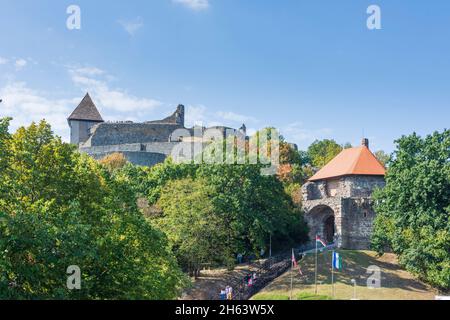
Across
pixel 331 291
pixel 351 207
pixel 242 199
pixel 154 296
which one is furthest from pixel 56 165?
pixel 351 207

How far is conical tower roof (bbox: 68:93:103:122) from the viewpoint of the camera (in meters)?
83.0

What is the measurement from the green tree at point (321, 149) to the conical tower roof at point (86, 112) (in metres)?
35.1

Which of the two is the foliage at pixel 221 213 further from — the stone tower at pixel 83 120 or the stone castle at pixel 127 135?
the stone tower at pixel 83 120

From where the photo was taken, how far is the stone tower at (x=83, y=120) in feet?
271

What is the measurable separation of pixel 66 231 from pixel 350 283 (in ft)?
82.4

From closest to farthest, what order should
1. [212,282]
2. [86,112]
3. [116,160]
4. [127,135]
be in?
[212,282], [116,160], [127,135], [86,112]

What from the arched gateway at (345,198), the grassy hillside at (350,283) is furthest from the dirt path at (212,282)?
the arched gateway at (345,198)

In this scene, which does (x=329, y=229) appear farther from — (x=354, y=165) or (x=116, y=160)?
(x=116, y=160)

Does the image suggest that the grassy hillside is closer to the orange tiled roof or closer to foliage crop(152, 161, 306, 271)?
foliage crop(152, 161, 306, 271)

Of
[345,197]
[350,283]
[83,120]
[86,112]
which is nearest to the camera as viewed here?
[350,283]

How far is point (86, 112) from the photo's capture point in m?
84.6

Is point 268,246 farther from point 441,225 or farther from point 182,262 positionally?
point 441,225

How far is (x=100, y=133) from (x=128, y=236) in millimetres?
59271

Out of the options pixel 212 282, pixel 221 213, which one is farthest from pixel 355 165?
pixel 212 282
